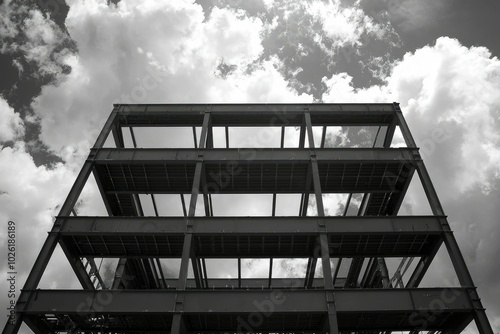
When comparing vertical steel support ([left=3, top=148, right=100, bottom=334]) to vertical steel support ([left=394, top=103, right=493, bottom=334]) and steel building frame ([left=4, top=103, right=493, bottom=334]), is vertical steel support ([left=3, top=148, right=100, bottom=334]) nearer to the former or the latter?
steel building frame ([left=4, top=103, right=493, bottom=334])

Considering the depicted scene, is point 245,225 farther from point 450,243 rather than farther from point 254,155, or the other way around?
point 450,243

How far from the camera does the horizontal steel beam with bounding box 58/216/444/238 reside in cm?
1648

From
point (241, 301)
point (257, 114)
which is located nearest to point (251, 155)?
point (257, 114)

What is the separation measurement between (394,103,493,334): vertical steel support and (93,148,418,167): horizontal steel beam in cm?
93

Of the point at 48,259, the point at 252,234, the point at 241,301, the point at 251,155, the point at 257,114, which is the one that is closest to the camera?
the point at 241,301

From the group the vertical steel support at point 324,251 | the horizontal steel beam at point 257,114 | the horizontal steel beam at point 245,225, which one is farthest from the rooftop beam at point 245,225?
the horizontal steel beam at point 257,114

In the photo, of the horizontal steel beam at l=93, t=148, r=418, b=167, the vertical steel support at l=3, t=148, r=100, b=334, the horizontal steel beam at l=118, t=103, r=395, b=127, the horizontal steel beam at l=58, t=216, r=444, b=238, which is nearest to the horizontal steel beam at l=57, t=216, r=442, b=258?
the horizontal steel beam at l=58, t=216, r=444, b=238

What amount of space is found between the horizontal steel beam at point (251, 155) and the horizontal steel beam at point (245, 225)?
3.37 meters

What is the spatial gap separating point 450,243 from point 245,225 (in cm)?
854

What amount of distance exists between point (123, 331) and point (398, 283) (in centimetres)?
1332

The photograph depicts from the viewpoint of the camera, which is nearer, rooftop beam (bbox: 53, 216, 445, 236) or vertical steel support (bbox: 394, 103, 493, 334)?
vertical steel support (bbox: 394, 103, 493, 334)

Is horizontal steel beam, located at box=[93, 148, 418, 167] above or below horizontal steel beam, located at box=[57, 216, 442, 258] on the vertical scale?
above

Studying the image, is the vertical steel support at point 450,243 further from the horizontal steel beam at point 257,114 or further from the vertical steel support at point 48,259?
the vertical steel support at point 48,259

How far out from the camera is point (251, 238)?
17.1 m
